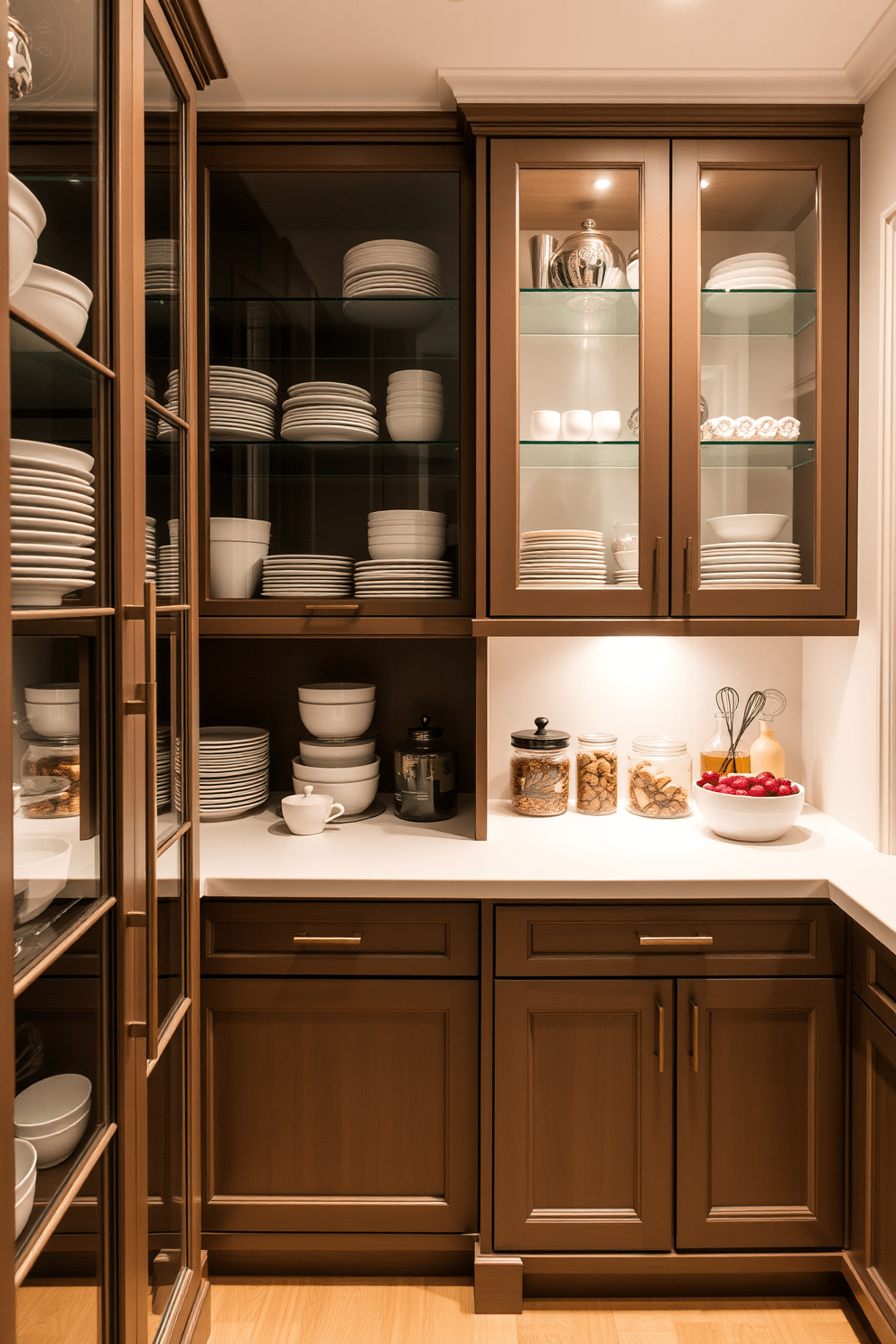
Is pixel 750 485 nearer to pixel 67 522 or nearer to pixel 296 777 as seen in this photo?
pixel 296 777

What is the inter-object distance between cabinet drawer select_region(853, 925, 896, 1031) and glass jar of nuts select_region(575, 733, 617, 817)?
0.67 metres

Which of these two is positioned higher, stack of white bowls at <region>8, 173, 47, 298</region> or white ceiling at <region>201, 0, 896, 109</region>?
white ceiling at <region>201, 0, 896, 109</region>

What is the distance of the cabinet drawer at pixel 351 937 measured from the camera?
5.74 ft

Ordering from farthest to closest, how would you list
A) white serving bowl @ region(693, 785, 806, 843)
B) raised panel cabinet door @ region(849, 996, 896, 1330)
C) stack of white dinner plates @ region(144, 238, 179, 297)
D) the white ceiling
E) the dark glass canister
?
the dark glass canister, white serving bowl @ region(693, 785, 806, 843), the white ceiling, raised panel cabinet door @ region(849, 996, 896, 1330), stack of white dinner plates @ region(144, 238, 179, 297)

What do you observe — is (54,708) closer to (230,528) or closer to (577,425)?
(230,528)

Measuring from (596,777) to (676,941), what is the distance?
55 centimetres

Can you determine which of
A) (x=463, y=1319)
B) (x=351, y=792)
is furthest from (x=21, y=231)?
(x=463, y=1319)

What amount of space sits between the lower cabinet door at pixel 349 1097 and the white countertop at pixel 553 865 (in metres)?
0.23

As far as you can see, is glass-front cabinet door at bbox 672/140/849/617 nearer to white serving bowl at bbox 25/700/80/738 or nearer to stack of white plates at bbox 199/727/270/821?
stack of white plates at bbox 199/727/270/821

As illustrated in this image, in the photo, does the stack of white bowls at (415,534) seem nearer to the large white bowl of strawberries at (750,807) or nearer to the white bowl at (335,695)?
A: the white bowl at (335,695)

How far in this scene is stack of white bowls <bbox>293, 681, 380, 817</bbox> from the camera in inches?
84.6

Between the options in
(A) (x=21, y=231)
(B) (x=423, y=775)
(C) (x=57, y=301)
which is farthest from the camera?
(B) (x=423, y=775)

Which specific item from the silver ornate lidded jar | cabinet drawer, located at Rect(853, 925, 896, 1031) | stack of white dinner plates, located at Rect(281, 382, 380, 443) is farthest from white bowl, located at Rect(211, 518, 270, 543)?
cabinet drawer, located at Rect(853, 925, 896, 1031)

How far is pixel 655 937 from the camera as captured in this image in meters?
1.73
